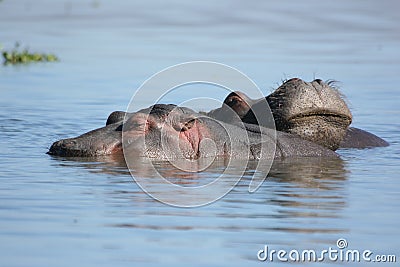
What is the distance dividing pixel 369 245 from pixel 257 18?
18.0m

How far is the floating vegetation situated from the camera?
718 inches

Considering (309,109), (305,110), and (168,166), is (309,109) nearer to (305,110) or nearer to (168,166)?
(305,110)

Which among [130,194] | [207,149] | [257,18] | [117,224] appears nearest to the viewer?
[117,224]

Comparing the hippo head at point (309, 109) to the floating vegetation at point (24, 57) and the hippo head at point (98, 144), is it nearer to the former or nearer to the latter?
the hippo head at point (98, 144)

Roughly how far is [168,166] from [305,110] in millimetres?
1291

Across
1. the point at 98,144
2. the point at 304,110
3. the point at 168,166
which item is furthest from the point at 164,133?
the point at 304,110

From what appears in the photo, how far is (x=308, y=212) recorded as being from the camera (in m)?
7.62

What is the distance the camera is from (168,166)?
9.52 m

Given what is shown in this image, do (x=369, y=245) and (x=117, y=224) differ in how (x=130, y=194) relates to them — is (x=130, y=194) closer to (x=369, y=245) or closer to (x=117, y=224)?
(x=117, y=224)

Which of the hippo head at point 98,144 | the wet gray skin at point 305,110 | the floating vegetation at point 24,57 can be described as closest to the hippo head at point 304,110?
the wet gray skin at point 305,110

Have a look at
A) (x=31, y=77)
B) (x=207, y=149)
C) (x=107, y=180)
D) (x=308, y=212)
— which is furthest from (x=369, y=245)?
(x=31, y=77)

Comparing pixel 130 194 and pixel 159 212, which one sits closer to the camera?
pixel 159 212

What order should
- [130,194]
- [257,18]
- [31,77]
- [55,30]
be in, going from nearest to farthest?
[130,194] → [31,77] → [55,30] → [257,18]

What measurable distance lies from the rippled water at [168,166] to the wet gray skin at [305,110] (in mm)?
306
